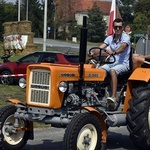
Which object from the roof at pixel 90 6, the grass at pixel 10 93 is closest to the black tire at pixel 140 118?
the grass at pixel 10 93

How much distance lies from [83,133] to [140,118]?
3.62 ft

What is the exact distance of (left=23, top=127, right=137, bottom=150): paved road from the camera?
8.35 meters

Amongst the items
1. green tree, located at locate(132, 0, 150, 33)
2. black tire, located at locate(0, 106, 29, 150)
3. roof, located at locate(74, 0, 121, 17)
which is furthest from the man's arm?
roof, located at locate(74, 0, 121, 17)

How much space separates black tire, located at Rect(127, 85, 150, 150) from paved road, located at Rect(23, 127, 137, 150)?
2.94 ft

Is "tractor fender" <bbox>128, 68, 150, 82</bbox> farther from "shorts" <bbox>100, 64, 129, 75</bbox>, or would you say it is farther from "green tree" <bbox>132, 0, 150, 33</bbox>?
"green tree" <bbox>132, 0, 150, 33</bbox>

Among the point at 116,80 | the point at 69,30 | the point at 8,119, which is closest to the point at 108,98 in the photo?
the point at 116,80

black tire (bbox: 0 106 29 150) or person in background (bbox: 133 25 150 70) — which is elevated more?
person in background (bbox: 133 25 150 70)

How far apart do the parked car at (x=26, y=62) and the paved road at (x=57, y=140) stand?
24.3 feet

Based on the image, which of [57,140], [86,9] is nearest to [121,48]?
[57,140]

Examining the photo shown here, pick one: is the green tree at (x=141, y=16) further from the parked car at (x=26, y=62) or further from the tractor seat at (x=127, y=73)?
the tractor seat at (x=127, y=73)

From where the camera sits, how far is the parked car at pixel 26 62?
58.5 feet

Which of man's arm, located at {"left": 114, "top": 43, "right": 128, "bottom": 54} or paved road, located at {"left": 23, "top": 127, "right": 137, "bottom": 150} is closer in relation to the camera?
man's arm, located at {"left": 114, "top": 43, "right": 128, "bottom": 54}

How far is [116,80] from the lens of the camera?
309 inches

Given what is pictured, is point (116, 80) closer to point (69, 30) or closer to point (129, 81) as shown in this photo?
point (129, 81)
